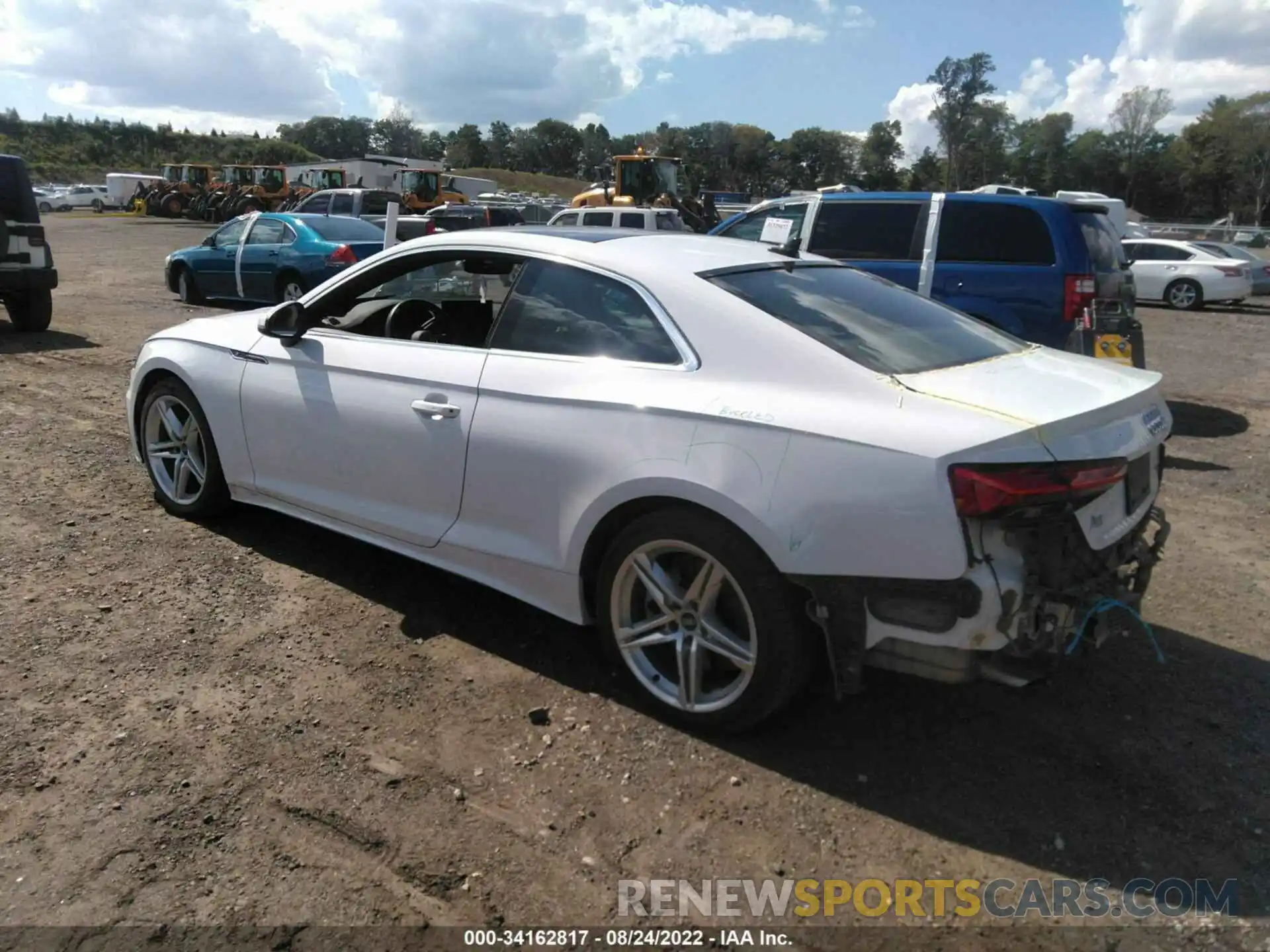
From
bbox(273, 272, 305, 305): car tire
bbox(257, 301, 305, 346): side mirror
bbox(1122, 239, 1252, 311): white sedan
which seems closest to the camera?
bbox(257, 301, 305, 346): side mirror

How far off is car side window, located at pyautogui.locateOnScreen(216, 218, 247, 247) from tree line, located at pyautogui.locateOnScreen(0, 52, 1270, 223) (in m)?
36.6

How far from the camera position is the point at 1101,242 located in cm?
750

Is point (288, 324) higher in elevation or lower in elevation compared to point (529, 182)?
lower

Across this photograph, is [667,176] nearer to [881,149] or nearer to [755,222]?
[755,222]

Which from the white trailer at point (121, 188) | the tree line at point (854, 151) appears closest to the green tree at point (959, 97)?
the tree line at point (854, 151)

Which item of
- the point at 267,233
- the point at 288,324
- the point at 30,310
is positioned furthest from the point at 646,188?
the point at 288,324

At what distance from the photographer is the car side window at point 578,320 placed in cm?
329

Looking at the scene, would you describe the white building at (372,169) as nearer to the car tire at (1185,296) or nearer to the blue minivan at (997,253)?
the car tire at (1185,296)

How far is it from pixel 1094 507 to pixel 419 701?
7.64 feet

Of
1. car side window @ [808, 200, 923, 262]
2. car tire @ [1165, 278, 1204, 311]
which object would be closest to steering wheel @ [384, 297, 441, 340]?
car side window @ [808, 200, 923, 262]

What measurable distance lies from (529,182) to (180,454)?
8713cm

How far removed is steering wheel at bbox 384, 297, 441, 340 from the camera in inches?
168

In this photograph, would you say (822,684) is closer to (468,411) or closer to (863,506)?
(863,506)

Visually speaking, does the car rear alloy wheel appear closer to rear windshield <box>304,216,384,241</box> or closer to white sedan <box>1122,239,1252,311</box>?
rear windshield <box>304,216,384,241</box>
